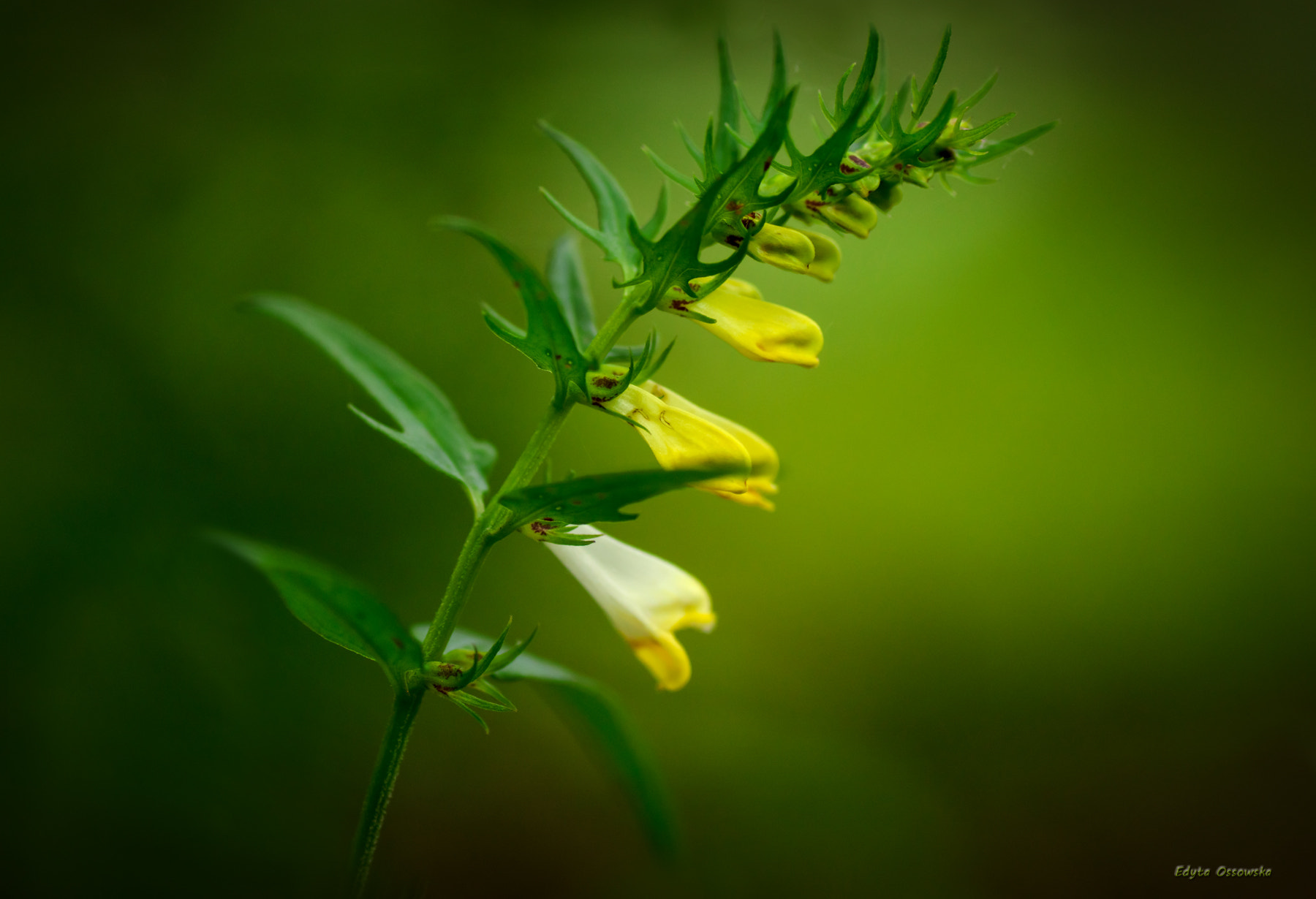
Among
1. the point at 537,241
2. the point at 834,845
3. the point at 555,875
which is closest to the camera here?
the point at 555,875

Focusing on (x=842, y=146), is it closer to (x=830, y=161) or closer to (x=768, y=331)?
(x=830, y=161)

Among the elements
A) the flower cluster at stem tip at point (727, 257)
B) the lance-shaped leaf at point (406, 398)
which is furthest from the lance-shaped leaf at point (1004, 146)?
the lance-shaped leaf at point (406, 398)

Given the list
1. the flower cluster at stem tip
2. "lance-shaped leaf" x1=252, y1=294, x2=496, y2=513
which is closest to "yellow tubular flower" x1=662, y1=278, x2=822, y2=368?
the flower cluster at stem tip

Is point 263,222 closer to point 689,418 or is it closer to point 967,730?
point 689,418

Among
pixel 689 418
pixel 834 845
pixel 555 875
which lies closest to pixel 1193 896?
pixel 834 845

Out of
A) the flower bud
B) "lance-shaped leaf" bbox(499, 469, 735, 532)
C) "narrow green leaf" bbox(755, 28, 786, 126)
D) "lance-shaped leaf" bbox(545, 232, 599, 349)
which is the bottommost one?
"lance-shaped leaf" bbox(499, 469, 735, 532)

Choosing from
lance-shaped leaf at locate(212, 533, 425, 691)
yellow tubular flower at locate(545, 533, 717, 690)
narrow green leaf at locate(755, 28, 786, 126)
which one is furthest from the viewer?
yellow tubular flower at locate(545, 533, 717, 690)

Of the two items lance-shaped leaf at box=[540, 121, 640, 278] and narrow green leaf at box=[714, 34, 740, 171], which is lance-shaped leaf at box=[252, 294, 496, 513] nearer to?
lance-shaped leaf at box=[540, 121, 640, 278]
